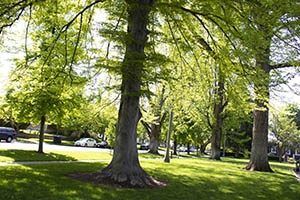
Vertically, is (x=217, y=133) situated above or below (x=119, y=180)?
above

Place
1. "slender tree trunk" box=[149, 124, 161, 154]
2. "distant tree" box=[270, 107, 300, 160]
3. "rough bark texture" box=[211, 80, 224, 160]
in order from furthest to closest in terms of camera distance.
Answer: "distant tree" box=[270, 107, 300, 160] < "slender tree trunk" box=[149, 124, 161, 154] < "rough bark texture" box=[211, 80, 224, 160]

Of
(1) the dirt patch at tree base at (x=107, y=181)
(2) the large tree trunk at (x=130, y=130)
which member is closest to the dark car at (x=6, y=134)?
(1) the dirt patch at tree base at (x=107, y=181)

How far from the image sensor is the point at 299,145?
53.9 meters

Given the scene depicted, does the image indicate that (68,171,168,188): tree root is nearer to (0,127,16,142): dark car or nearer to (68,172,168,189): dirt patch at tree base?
(68,172,168,189): dirt patch at tree base

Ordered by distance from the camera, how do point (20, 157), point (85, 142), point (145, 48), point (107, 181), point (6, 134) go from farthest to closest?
point (85, 142)
point (6, 134)
point (20, 157)
point (145, 48)
point (107, 181)

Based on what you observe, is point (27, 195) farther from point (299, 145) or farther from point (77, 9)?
point (299, 145)

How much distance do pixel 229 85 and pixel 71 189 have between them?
271 inches

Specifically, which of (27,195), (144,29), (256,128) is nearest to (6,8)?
(144,29)

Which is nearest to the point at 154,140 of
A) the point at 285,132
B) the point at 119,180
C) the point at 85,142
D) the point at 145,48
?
the point at 85,142

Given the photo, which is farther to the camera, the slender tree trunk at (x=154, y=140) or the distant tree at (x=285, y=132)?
the distant tree at (x=285, y=132)

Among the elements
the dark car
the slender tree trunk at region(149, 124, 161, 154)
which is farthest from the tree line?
the slender tree trunk at region(149, 124, 161, 154)

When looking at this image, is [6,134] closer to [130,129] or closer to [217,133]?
[130,129]

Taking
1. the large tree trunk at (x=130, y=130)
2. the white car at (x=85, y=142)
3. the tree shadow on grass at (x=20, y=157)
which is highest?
the large tree trunk at (x=130, y=130)

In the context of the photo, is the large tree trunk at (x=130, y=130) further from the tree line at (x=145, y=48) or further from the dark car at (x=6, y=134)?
the dark car at (x=6, y=134)
